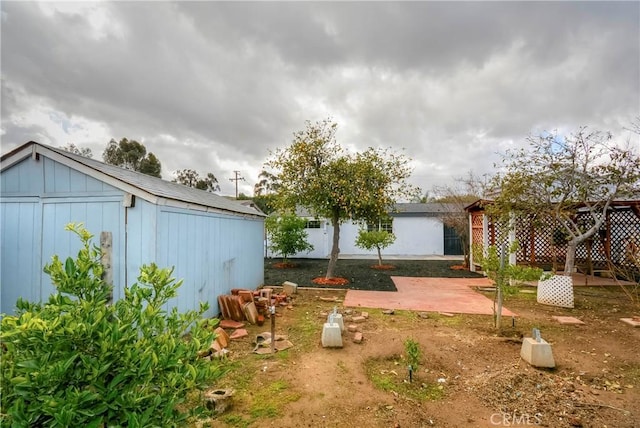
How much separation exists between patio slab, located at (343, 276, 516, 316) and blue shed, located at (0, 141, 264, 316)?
4.05m

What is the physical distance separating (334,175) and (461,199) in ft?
29.1

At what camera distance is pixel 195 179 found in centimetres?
3080

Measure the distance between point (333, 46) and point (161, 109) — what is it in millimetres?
7600

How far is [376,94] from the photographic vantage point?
32.6 feet

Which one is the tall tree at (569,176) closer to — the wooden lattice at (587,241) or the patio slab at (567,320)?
the wooden lattice at (587,241)

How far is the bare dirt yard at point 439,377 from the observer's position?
8.62 ft

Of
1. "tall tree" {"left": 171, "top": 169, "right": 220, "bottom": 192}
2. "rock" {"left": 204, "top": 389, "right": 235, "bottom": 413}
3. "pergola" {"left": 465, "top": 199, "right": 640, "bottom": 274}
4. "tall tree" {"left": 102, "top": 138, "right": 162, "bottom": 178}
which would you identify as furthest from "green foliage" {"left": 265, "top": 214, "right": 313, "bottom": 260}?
"tall tree" {"left": 171, "top": 169, "right": 220, "bottom": 192}

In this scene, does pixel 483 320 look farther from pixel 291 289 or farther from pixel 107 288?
pixel 107 288

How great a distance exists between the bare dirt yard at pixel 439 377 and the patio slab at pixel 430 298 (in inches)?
29.1

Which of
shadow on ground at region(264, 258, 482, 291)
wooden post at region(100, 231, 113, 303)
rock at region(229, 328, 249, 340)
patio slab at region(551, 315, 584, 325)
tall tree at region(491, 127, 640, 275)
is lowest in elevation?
shadow on ground at region(264, 258, 482, 291)

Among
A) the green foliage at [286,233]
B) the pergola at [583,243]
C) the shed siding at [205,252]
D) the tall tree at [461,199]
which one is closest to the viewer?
the shed siding at [205,252]

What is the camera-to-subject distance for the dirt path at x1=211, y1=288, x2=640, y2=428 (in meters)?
2.62

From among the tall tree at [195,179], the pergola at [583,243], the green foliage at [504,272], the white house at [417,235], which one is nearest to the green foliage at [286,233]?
the white house at [417,235]

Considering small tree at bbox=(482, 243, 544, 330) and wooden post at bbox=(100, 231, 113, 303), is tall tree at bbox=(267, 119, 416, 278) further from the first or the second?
wooden post at bbox=(100, 231, 113, 303)
